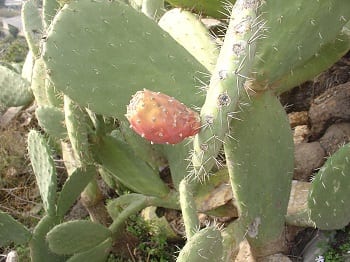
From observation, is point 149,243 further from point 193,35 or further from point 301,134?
point 193,35

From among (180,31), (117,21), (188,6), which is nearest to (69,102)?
(117,21)

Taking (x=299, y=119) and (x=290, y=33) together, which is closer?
(x=290, y=33)

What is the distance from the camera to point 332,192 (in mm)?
1490

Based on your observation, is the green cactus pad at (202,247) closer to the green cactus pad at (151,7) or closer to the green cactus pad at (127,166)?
the green cactus pad at (127,166)

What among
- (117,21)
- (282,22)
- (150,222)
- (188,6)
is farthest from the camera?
(150,222)

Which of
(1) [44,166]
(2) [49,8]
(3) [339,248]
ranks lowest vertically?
(3) [339,248]

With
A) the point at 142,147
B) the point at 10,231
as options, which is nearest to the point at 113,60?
the point at 142,147

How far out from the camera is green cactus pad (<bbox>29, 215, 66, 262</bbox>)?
1.92 meters

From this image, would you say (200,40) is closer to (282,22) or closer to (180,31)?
(180,31)

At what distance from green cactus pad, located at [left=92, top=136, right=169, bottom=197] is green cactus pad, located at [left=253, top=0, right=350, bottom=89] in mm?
627

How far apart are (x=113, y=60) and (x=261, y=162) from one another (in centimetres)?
51

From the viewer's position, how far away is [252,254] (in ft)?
5.76

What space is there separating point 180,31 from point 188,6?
0.14m

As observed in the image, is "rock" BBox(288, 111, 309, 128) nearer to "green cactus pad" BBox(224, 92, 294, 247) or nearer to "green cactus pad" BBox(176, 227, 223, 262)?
"green cactus pad" BBox(224, 92, 294, 247)
